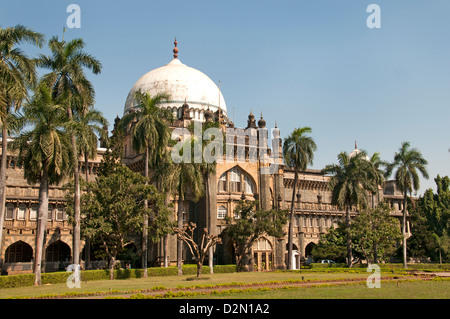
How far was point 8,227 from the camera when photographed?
5141cm

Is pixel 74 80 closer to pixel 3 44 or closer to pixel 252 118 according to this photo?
pixel 3 44

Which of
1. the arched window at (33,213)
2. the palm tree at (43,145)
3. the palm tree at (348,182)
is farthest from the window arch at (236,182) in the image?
the palm tree at (43,145)

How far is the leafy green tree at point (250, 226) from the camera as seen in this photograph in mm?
49719

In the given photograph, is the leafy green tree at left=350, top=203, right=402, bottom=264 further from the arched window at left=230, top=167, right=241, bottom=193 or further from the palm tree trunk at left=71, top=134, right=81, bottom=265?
the palm tree trunk at left=71, top=134, right=81, bottom=265

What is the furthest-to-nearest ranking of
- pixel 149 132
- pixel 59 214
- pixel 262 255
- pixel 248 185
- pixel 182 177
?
pixel 248 185 → pixel 262 255 → pixel 59 214 → pixel 182 177 → pixel 149 132

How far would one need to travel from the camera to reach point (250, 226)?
49844 millimetres

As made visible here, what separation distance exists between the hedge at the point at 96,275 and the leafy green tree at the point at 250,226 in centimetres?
264

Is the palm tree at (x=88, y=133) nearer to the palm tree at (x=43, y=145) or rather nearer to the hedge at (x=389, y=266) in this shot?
the palm tree at (x=43, y=145)

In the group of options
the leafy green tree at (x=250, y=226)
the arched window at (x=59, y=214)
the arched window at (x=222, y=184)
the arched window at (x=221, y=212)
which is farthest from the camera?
the arched window at (x=222, y=184)

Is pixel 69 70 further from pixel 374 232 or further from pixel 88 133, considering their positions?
pixel 374 232

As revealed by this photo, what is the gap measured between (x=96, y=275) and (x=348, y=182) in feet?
101

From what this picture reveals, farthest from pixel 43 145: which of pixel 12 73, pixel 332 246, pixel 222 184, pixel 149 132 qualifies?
pixel 332 246

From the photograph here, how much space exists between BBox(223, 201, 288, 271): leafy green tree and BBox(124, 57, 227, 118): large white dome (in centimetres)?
2356
